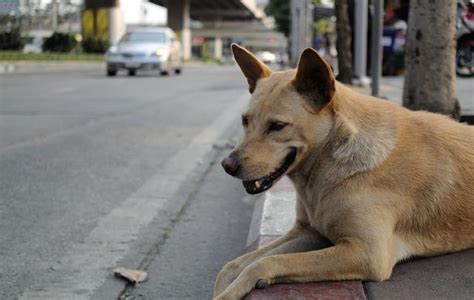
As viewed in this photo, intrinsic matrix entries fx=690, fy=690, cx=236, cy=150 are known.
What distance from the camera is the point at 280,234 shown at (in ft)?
13.0

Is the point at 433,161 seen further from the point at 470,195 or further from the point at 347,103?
Result: the point at 347,103

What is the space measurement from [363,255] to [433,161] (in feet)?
2.19

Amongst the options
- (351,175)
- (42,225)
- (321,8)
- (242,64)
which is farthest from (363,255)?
(321,8)

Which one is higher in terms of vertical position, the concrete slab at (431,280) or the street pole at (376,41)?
the street pole at (376,41)

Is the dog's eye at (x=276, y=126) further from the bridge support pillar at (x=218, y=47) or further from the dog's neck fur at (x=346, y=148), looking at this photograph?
the bridge support pillar at (x=218, y=47)

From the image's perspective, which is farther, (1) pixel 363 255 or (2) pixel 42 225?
(2) pixel 42 225

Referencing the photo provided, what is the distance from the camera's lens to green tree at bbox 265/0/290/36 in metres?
82.6

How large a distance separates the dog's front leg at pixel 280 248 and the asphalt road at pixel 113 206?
379 mm

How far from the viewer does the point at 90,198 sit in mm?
5516

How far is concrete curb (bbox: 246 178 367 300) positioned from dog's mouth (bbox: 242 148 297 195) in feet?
1.54

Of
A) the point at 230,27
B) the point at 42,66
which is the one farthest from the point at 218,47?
the point at 42,66

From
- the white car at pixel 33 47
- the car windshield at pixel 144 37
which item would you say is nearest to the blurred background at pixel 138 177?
the car windshield at pixel 144 37

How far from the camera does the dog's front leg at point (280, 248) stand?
10.6ft

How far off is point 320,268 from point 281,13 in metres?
82.9
